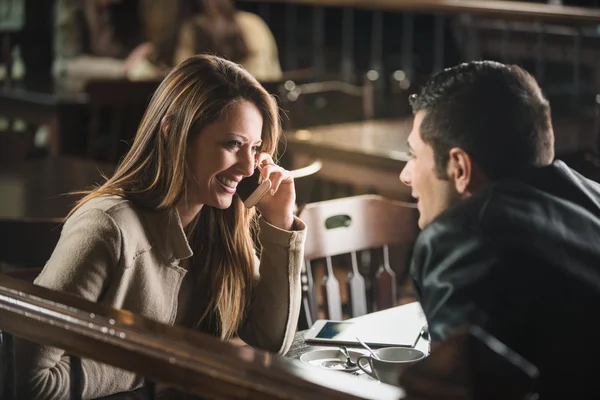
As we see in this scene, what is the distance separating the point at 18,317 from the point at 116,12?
7.42 metres

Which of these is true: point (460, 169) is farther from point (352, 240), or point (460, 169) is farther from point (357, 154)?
point (357, 154)

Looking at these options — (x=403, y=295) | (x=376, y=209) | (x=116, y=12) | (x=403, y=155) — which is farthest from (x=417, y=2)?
(x=116, y=12)

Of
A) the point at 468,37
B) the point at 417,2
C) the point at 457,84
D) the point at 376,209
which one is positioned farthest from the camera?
the point at 468,37

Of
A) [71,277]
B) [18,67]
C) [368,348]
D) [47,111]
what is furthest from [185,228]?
[18,67]

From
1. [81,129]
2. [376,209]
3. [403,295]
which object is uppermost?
[376,209]

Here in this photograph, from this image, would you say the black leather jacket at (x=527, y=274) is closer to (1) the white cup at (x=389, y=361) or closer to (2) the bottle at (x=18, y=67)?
(1) the white cup at (x=389, y=361)

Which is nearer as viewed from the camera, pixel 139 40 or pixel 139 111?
pixel 139 111

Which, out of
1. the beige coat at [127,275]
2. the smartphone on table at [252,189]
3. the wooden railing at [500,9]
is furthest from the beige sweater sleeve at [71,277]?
the wooden railing at [500,9]

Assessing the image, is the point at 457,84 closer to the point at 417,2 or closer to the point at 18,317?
the point at 18,317

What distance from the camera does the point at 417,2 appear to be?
4.70m

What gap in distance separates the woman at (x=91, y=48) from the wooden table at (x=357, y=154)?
97.3 inches

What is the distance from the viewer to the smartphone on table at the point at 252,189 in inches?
77.4

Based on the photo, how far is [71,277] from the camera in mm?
1729

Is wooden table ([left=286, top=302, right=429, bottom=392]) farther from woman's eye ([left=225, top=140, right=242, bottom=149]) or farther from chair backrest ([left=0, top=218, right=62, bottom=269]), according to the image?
chair backrest ([left=0, top=218, right=62, bottom=269])
